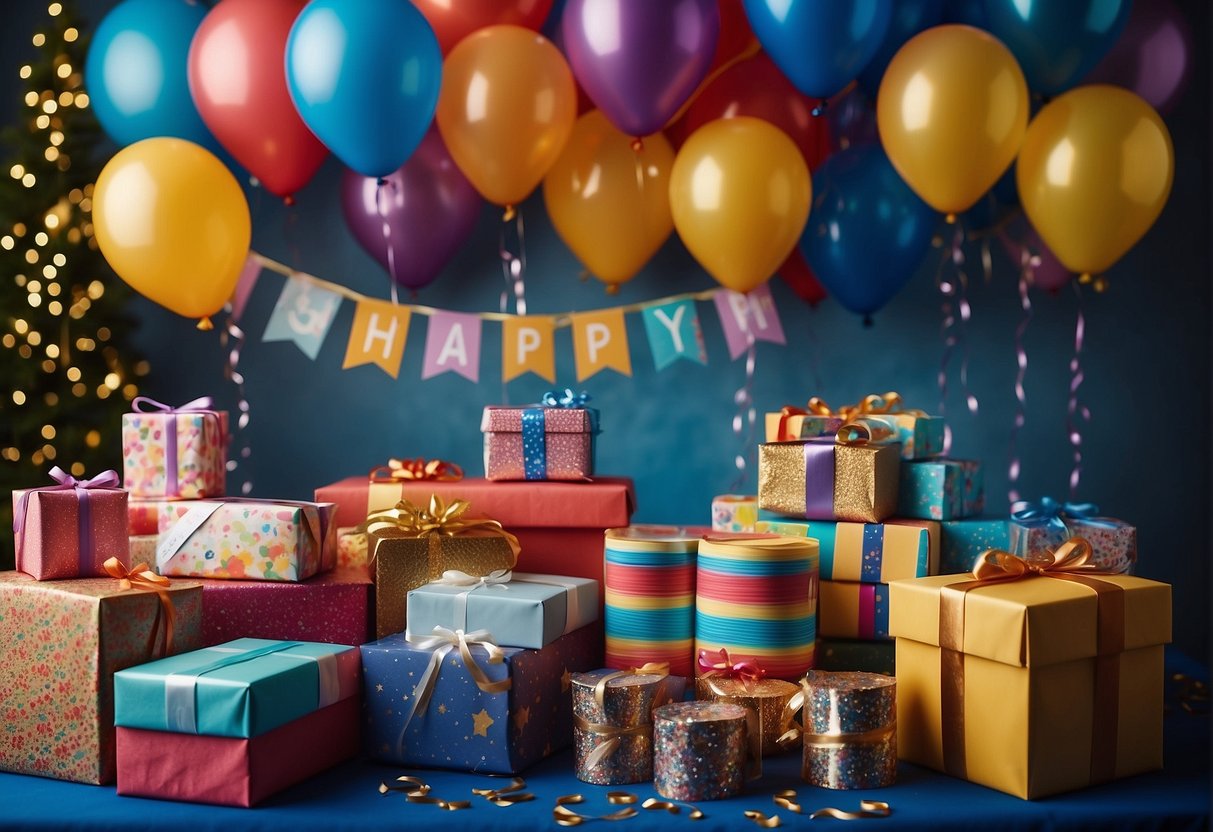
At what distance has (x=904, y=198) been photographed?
7.86 ft

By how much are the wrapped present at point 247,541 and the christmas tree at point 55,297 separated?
2.34 ft

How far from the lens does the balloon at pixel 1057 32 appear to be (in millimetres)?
2188

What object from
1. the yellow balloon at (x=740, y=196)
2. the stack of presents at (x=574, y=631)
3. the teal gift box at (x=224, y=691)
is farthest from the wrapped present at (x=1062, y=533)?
the teal gift box at (x=224, y=691)

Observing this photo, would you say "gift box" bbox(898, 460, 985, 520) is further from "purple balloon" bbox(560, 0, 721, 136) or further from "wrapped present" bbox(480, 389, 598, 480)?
"purple balloon" bbox(560, 0, 721, 136)

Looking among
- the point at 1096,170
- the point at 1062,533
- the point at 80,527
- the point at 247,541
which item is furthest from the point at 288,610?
the point at 1096,170

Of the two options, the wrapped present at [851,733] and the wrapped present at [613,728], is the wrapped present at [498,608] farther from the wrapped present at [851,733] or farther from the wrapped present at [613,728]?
the wrapped present at [851,733]

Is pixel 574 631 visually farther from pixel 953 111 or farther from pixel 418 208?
pixel 953 111

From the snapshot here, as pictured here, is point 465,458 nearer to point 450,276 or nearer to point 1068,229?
point 450,276

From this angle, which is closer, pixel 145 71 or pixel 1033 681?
pixel 1033 681

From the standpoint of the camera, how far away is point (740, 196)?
2230mm

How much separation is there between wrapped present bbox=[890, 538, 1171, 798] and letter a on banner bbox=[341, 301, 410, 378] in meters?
1.46

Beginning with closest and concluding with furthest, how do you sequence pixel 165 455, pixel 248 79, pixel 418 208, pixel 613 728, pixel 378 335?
pixel 613 728 < pixel 165 455 < pixel 248 79 < pixel 418 208 < pixel 378 335

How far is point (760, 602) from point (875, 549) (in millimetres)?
274

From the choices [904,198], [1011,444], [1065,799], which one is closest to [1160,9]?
[904,198]
